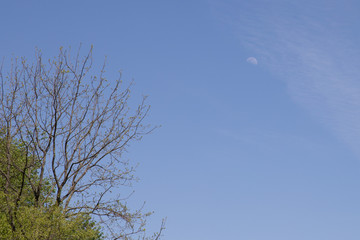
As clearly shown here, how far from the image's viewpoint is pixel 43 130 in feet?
95.5

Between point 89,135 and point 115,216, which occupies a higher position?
point 89,135

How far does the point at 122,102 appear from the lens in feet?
99.1

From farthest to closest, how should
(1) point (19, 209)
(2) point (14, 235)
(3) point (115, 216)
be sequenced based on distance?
(3) point (115, 216) → (1) point (19, 209) → (2) point (14, 235)

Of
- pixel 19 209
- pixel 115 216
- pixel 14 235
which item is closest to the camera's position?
pixel 14 235

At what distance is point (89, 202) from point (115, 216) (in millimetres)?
1594

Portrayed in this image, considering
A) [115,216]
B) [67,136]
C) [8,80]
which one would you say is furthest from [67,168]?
[8,80]

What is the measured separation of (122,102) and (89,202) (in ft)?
19.2

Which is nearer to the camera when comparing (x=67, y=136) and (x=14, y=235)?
(x=14, y=235)

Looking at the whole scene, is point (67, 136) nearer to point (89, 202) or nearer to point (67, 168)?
point (67, 168)

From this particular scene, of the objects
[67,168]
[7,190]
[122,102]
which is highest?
[122,102]

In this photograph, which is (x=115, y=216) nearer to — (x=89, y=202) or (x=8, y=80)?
(x=89, y=202)

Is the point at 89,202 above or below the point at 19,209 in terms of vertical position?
above

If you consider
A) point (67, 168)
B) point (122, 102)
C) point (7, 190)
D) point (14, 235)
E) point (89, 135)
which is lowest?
point (14, 235)

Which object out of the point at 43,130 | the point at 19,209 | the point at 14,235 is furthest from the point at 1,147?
the point at 14,235
